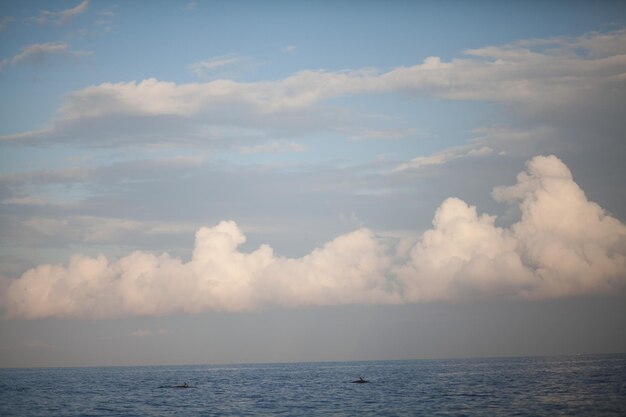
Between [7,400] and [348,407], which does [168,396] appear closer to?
[7,400]

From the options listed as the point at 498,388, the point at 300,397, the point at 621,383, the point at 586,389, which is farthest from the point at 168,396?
the point at 621,383

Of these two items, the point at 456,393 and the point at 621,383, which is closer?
the point at 456,393

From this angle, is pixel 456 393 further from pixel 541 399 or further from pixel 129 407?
pixel 129 407

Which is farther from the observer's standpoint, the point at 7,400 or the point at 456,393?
the point at 7,400

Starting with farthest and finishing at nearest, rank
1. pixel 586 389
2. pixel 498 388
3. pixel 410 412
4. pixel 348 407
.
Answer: pixel 498 388
pixel 586 389
pixel 348 407
pixel 410 412

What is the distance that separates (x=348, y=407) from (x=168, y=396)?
145ft

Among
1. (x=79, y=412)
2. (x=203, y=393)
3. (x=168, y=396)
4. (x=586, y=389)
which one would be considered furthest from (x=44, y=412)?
(x=586, y=389)

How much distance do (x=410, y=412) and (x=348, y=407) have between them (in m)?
10.6

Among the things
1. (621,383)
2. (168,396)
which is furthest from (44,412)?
(621,383)

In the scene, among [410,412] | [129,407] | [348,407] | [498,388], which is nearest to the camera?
[410,412]

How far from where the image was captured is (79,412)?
92188mm

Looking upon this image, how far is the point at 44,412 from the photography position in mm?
92438

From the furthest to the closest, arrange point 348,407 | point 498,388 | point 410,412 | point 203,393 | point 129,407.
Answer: point 203,393 < point 498,388 < point 129,407 < point 348,407 < point 410,412

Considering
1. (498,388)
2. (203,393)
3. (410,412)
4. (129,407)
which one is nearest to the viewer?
(410,412)
